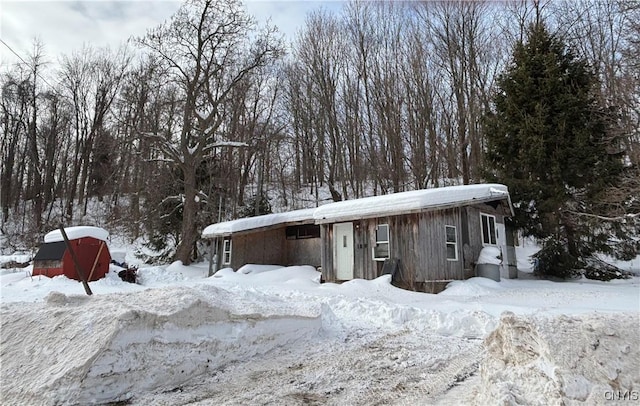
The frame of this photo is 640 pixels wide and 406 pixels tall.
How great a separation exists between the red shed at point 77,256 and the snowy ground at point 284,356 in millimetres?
10409

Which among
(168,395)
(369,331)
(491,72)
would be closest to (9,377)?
(168,395)

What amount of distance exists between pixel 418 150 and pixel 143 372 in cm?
2191

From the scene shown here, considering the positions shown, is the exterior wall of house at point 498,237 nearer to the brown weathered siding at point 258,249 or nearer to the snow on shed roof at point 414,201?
the snow on shed roof at point 414,201

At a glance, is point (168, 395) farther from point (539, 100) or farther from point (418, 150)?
point (418, 150)

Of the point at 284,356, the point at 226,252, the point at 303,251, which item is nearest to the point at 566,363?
the point at 284,356

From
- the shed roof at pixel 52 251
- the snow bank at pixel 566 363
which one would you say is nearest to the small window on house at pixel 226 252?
the shed roof at pixel 52 251

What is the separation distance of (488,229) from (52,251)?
52.8ft

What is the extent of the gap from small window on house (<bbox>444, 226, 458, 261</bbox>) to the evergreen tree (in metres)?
4.36

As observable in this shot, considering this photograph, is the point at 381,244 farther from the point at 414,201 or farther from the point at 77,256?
the point at 77,256

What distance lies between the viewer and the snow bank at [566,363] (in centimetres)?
287

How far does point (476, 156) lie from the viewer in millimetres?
22953

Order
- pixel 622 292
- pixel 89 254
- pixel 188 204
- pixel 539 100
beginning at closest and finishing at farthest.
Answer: pixel 622 292 < pixel 89 254 < pixel 539 100 < pixel 188 204

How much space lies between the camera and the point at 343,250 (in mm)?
14633

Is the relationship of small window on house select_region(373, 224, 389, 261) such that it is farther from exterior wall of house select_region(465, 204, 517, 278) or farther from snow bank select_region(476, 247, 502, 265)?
snow bank select_region(476, 247, 502, 265)
